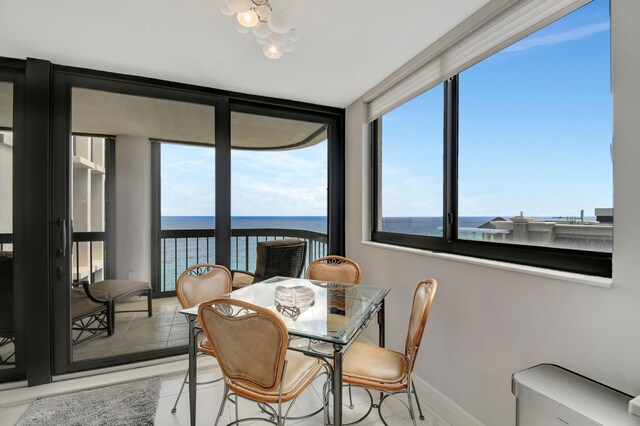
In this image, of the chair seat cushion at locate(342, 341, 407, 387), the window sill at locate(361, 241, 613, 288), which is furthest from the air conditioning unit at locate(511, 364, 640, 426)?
the chair seat cushion at locate(342, 341, 407, 387)

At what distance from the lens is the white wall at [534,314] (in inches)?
44.1

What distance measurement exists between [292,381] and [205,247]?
186 cm

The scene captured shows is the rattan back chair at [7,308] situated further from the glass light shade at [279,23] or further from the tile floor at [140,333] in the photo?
the glass light shade at [279,23]

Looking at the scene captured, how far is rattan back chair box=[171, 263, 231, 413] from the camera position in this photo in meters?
1.99

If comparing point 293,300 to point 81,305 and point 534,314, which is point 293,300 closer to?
point 534,314

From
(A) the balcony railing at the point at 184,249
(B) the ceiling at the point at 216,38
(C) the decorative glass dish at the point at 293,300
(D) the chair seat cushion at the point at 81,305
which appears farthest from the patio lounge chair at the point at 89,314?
(B) the ceiling at the point at 216,38

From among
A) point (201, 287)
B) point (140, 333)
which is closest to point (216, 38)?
point (201, 287)

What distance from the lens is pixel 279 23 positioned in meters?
1.37

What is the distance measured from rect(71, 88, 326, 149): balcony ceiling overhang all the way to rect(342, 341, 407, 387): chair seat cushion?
2191 millimetres

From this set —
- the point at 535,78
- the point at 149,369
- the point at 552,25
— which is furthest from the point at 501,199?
the point at 149,369

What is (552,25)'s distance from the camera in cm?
149

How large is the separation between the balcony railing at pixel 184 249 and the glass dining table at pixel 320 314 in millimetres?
1010

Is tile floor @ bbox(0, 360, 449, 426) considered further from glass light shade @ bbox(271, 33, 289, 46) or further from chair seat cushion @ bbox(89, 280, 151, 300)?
glass light shade @ bbox(271, 33, 289, 46)

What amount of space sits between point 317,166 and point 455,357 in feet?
7.72
